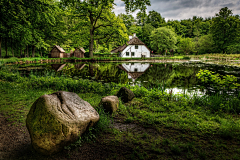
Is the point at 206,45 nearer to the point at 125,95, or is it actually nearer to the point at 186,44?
the point at 186,44

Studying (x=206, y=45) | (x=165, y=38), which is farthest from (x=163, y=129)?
(x=206, y=45)

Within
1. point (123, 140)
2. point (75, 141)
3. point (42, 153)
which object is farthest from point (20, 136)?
point (123, 140)

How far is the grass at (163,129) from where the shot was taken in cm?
340

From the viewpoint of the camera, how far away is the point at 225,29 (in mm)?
63438

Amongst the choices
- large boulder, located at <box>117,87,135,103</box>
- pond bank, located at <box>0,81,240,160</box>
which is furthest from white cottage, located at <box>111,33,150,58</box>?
pond bank, located at <box>0,81,240,160</box>

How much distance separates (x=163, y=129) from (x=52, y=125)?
10.4 feet

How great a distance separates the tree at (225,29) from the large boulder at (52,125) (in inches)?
2946

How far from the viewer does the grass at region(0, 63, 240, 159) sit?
340cm

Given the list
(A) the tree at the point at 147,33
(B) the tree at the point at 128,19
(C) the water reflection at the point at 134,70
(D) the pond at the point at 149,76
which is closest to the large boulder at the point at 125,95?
(D) the pond at the point at 149,76

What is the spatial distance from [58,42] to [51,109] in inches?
1565

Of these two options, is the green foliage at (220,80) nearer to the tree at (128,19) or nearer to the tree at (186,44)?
A: the tree at (128,19)

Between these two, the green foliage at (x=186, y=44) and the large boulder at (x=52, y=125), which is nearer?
the large boulder at (x=52, y=125)

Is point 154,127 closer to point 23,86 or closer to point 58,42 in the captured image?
point 23,86

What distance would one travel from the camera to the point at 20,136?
3898mm
